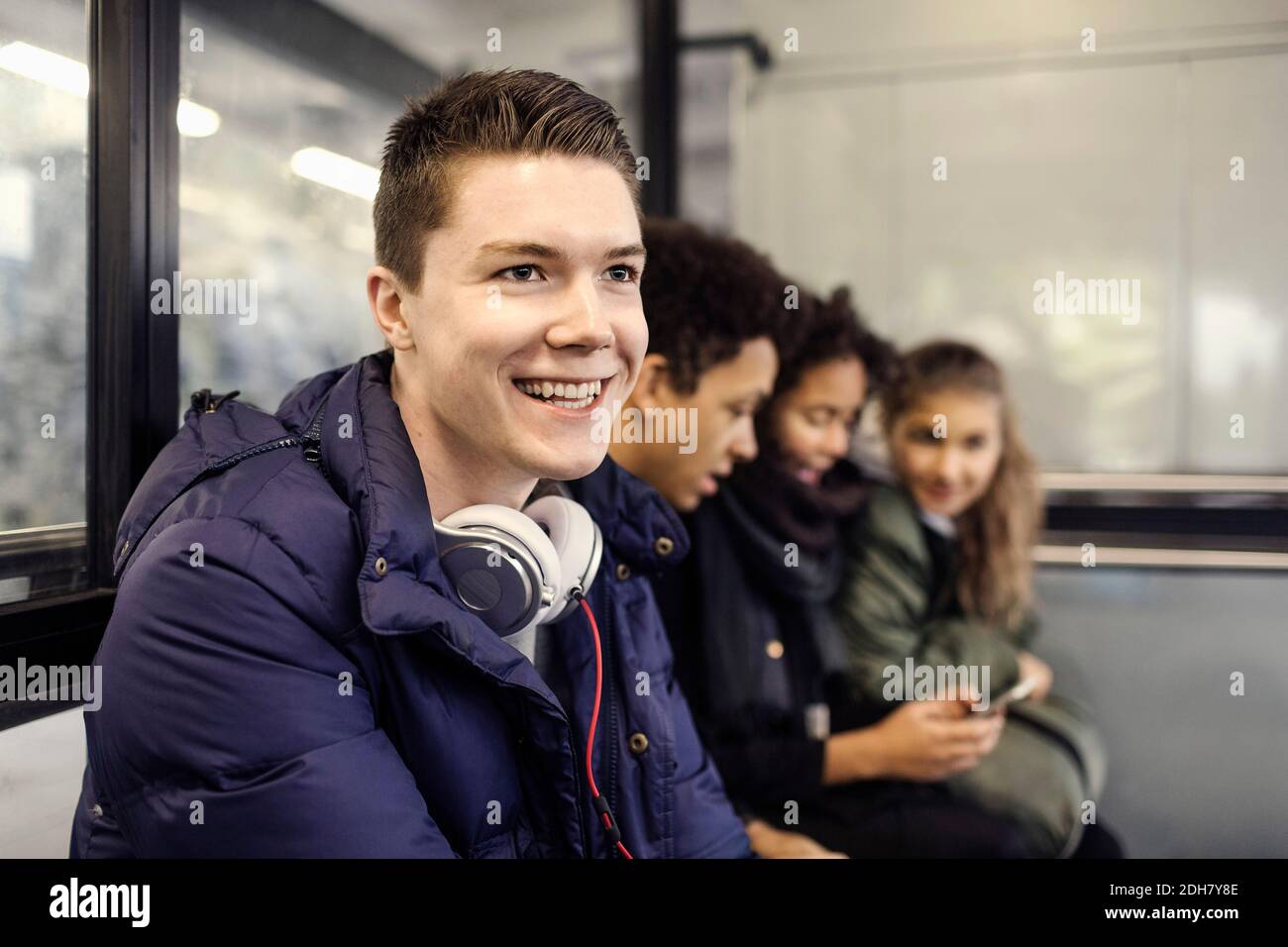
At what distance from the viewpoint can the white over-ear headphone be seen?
0.99m

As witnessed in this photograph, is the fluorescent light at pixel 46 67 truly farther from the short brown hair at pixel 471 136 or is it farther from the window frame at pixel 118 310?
the short brown hair at pixel 471 136

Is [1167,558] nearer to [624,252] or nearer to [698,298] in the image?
[698,298]

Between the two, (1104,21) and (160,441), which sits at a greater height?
(1104,21)

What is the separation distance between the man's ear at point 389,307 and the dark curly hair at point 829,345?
90 cm

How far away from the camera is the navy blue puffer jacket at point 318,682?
821mm

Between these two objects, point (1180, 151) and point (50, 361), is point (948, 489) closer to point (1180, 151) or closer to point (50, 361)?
point (1180, 151)

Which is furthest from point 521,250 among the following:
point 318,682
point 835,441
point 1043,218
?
point 1043,218

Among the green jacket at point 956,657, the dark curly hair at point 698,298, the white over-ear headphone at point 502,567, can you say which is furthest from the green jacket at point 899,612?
the white over-ear headphone at point 502,567

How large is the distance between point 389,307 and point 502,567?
318mm

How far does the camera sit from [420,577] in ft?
3.09
